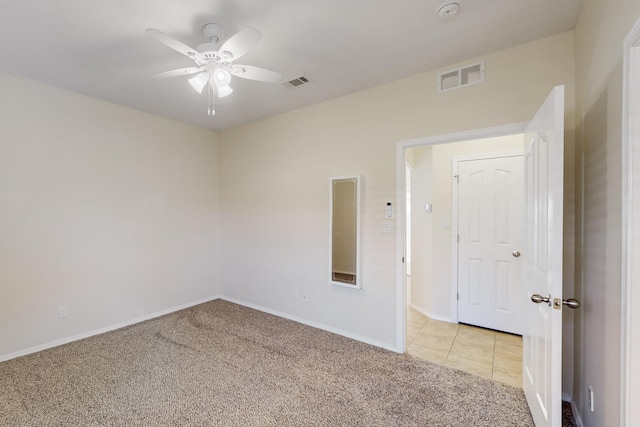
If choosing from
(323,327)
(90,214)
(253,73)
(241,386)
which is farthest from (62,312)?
(253,73)

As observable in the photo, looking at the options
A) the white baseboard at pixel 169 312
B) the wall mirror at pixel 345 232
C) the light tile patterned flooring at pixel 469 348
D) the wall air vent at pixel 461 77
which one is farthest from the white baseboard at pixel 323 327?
the wall air vent at pixel 461 77

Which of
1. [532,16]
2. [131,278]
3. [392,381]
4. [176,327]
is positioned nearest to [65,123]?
[131,278]

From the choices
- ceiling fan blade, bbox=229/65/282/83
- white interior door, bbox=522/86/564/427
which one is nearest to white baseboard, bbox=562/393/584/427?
white interior door, bbox=522/86/564/427

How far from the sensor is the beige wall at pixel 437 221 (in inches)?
138

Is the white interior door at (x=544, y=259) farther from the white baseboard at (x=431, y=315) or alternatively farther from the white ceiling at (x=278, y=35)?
the white baseboard at (x=431, y=315)

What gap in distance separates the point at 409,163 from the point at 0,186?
14.4 ft

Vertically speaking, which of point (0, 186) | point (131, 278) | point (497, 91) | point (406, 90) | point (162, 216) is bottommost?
point (131, 278)

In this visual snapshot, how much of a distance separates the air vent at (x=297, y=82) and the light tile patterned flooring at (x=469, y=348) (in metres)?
2.84

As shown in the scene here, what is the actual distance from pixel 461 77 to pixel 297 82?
4.87 feet

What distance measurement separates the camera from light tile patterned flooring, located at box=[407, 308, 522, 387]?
2.46 metres

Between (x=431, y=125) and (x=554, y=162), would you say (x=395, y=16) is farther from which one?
(x=554, y=162)

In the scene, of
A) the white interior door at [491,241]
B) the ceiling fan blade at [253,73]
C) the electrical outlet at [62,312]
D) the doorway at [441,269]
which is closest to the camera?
the ceiling fan blade at [253,73]

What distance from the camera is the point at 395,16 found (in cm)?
188

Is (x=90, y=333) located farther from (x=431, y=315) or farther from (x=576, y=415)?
(x=576, y=415)
